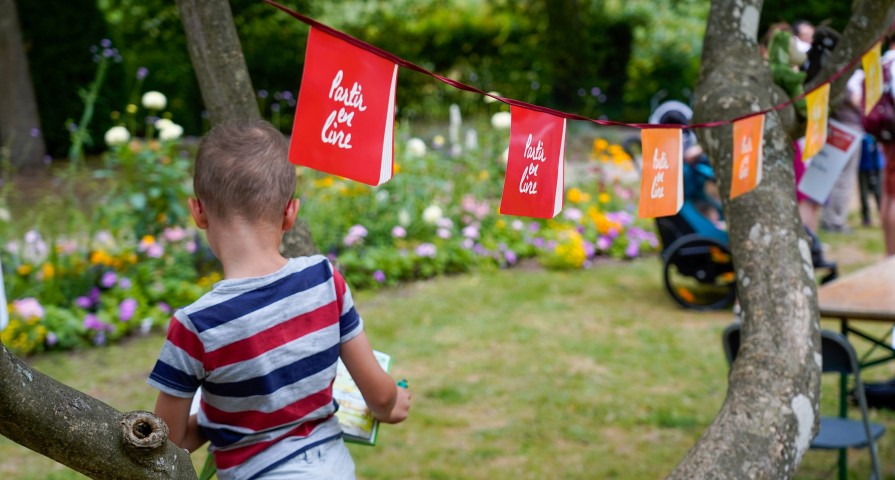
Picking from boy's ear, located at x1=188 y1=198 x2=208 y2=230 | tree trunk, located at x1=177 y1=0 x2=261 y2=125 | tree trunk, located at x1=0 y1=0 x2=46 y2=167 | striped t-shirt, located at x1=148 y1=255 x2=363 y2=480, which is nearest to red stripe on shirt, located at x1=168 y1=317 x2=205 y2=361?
striped t-shirt, located at x1=148 y1=255 x2=363 y2=480

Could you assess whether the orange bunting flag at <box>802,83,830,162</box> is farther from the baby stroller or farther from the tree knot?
the baby stroller

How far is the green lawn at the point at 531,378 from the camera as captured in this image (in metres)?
3.87

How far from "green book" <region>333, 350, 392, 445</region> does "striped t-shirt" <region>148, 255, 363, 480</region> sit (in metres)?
0.19

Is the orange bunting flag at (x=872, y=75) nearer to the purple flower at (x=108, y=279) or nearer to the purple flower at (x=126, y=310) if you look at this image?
the purple flower at (x=126, y=310)

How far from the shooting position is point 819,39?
3846mm

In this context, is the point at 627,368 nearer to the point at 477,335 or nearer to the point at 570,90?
the point at 477,335

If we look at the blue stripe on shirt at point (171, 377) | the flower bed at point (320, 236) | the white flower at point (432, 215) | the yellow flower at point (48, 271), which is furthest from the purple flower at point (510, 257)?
the blue stripe on shirt at point (171, 377)

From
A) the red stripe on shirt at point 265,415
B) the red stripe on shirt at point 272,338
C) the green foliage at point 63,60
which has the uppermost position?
the green foliage at point 63,60

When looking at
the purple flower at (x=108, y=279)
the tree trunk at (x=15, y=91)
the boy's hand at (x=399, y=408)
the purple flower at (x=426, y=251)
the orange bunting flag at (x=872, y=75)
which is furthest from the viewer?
the tree trunk at (x=15, y=91)

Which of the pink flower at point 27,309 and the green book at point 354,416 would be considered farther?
the pink flower at point 27,309

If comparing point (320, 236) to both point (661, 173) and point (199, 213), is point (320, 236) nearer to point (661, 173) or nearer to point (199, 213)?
point (661, 173)

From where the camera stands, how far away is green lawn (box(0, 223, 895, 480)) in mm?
3873

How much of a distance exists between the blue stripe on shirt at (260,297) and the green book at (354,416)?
363 mm

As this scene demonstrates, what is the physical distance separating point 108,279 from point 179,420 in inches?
160
